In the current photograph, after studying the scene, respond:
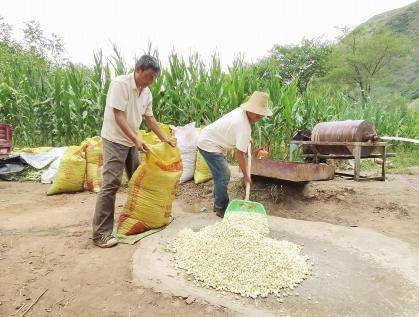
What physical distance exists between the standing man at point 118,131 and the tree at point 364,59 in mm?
25016

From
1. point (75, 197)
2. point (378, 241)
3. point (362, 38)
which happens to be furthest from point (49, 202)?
point (362, 38)

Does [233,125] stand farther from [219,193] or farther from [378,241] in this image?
[378,241]

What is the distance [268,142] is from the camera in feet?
20.0

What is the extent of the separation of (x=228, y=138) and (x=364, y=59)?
83.2 feet

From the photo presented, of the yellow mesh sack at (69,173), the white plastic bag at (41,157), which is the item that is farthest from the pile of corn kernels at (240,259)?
the white plastic bag at (41,157)

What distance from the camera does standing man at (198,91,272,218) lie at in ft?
11.3

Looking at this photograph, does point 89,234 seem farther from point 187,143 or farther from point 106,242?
point 187,143

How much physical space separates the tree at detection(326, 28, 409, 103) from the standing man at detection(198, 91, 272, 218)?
24197 mm

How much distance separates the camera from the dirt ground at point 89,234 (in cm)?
229

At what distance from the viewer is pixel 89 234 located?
11.5 ft

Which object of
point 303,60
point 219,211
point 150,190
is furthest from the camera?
point 303,60

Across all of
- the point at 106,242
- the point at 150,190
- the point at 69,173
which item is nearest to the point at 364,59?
the point at 69,173

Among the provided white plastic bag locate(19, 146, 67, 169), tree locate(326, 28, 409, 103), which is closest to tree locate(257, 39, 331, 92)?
tree locate(326, 28, 409, 103)

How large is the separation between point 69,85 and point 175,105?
6.69ft
